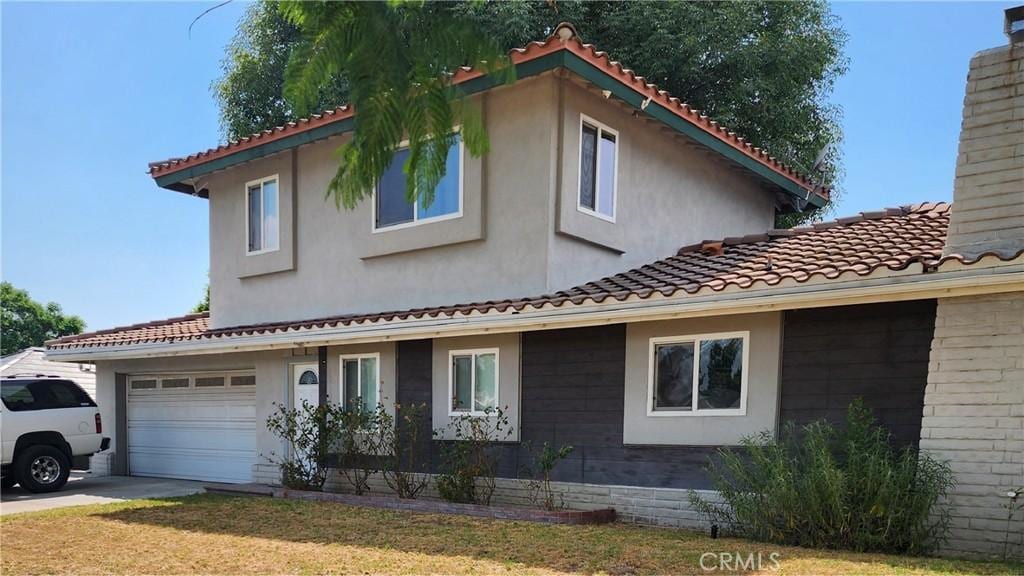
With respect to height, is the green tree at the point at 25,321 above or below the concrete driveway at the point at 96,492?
above

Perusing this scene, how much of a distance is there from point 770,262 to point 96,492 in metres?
11.5

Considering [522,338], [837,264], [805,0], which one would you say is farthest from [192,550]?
[805,0]

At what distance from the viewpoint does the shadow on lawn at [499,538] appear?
20.6 ft

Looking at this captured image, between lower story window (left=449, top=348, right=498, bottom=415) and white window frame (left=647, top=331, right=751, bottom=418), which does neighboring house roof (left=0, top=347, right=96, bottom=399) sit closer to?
lower story window (left=449, top=348, right=498, bottom=415)

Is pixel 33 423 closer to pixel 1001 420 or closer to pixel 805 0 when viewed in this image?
pixel 1001 420

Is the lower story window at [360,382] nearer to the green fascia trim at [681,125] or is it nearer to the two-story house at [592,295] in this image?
the two-story house at [592,295]

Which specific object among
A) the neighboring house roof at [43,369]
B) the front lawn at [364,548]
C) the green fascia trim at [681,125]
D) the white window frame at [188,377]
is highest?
the neighboring house roof at [43,369]

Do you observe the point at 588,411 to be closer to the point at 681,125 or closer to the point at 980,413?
the point at 980,413

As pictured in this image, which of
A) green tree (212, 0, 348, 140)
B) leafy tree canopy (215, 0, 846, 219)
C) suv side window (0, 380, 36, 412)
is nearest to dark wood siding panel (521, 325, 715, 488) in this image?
leafy tree canopy (215, 0, 846, 219)

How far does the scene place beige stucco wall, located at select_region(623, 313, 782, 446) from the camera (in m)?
8.54

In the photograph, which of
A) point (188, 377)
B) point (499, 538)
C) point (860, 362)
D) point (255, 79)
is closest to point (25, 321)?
point (255, 79)

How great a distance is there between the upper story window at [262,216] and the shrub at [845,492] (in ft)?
30.3

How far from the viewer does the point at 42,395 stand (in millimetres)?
13984

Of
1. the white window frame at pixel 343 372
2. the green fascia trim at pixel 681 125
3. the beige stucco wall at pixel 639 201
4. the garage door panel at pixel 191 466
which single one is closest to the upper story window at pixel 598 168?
the beige stucco wall at pixel 639 201
